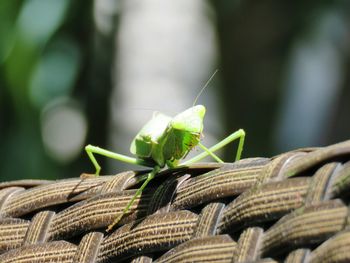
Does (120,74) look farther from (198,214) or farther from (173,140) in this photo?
(198,214)

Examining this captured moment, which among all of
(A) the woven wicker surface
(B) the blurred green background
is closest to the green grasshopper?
(A) the woven wicker surface

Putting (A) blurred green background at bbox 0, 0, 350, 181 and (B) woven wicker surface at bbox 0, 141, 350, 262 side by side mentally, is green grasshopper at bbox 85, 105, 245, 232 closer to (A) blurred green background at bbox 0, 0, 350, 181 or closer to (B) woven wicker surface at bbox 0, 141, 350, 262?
(B) woven wicker surface at bbox 0, 141, 350, 262

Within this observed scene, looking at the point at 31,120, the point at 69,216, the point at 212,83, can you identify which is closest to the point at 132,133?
the point at 212,83

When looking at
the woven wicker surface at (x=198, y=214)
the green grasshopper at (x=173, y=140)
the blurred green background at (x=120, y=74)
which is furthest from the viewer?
the blurred green background at (x=120, y=74)

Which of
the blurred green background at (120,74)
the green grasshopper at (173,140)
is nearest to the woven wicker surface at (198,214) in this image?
the green grasshopper at (173,140)

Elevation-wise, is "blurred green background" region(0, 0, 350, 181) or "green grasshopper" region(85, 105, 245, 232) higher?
"green grasshopper" region(85, 105, 245, 232)

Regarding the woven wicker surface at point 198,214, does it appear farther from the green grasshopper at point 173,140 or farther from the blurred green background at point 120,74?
the blurred green background at point 120,74

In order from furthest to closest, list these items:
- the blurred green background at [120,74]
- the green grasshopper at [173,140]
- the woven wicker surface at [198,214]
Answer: the blurred green background at [120,74], the green grasshopper at [173,140], the woven wicker surface at [198,214]

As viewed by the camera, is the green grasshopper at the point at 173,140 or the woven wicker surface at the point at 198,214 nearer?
the woven wicker surface at the point at 198,214
